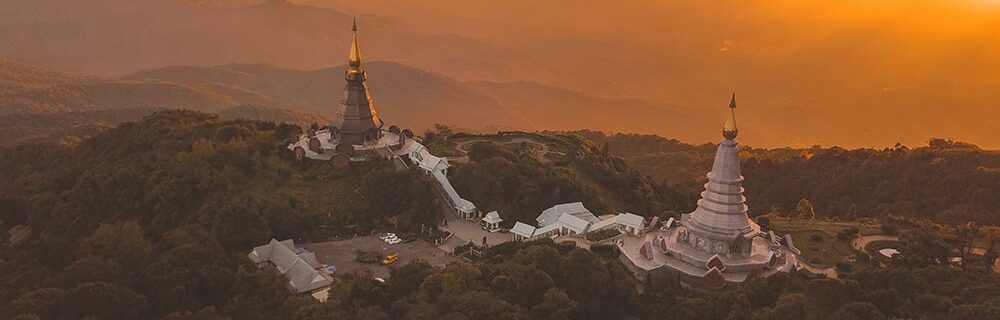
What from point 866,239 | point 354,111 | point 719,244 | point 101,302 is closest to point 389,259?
point 101,302

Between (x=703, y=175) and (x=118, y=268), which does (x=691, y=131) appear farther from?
(x=118, y=268)

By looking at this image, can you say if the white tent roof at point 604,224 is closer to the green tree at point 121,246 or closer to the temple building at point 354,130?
the temple building at point 354,130

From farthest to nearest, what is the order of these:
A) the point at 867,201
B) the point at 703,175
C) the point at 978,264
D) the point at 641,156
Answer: the point at 641,156, the point at 703,175, the point at 867,201, the point at 978,264

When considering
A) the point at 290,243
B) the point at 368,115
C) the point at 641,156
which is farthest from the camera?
the point at 641,156

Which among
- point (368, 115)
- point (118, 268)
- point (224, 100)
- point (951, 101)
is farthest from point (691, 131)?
point (118, 268)

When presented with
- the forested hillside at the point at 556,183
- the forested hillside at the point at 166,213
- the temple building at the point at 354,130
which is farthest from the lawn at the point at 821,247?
the temple building at the point at 354,130
